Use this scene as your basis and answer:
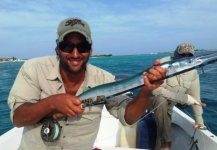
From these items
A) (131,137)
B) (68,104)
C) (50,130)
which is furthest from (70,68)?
(131,137)

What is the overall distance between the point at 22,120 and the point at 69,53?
78cm

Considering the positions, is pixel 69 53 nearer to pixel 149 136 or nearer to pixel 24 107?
pixel 24 107

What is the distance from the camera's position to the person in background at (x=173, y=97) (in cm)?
453

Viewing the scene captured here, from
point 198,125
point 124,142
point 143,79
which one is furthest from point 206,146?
point 143,79

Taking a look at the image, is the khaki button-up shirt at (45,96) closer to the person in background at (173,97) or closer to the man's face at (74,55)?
the man's face at (74,55)

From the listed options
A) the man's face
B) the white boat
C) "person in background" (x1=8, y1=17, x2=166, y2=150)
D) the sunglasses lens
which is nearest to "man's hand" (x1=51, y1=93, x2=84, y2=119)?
"person in background" (x1=8, y1=17, x2=166, y2=150)

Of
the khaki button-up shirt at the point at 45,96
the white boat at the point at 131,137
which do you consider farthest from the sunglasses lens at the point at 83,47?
the white boat at the point at 131,137

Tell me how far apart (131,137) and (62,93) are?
3.07 metres

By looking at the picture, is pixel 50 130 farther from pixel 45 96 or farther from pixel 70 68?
pixel 70 68

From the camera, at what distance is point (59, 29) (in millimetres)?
2586

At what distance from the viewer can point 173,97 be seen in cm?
450

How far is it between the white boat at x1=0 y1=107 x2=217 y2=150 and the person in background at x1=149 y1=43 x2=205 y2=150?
1.10ft

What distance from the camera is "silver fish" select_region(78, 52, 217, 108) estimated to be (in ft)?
6.70

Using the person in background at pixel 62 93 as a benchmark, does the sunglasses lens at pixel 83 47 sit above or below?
above
